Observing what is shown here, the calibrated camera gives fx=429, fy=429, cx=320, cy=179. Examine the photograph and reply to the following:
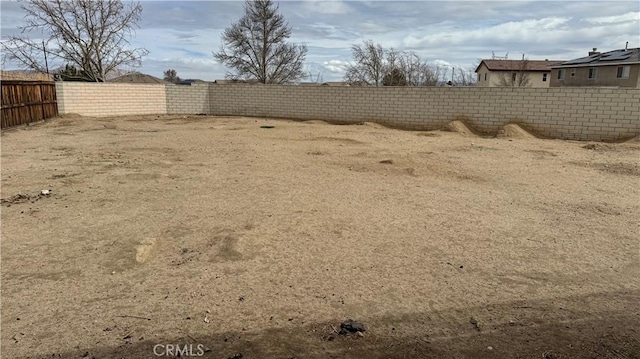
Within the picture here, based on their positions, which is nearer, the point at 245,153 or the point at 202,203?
the point at 202,203

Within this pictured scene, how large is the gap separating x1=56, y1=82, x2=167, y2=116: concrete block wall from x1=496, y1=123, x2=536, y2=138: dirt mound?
49.4 feet

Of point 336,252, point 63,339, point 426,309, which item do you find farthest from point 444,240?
point 63,339

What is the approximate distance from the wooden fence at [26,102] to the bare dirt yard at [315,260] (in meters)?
6.59

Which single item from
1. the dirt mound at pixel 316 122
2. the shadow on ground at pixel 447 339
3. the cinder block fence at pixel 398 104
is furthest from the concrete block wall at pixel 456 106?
the shadow on ground at pixel 447 339

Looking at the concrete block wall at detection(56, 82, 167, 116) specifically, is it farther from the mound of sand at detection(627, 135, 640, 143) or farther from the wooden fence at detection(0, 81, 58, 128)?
the mound of sand at detection(627, 135, 640, 143)

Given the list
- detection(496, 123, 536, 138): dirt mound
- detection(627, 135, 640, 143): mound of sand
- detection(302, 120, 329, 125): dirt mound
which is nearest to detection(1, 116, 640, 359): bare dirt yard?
detection(627, 135, 640, 143): mound of sand

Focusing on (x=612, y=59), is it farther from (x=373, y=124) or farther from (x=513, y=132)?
(x=373, y=124)

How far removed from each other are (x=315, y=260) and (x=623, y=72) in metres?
45.4

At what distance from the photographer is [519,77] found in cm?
5759

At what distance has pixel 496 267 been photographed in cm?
395

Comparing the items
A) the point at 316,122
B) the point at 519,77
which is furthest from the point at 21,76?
the point at 519,77

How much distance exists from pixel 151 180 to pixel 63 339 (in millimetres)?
4671

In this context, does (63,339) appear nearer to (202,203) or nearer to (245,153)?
(202,203)

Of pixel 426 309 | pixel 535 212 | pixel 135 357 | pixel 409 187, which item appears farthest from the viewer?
pixel 409 187
